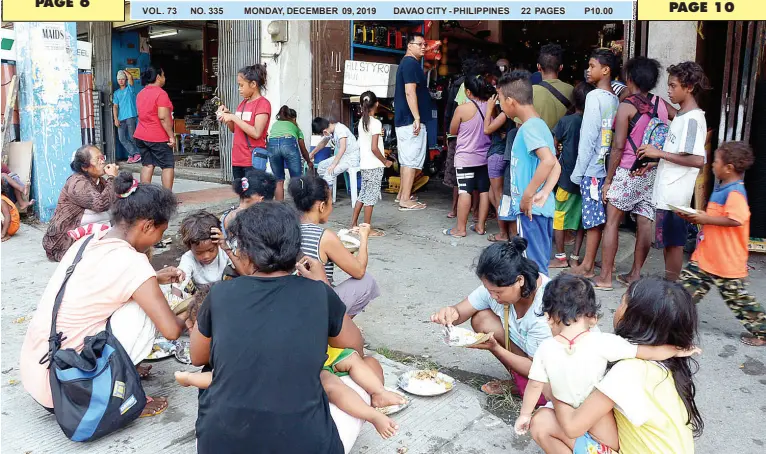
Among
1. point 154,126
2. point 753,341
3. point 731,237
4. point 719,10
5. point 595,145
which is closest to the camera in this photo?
point 719,10

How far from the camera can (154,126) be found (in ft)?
22.3

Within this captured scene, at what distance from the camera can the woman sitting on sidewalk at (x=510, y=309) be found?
2.74m

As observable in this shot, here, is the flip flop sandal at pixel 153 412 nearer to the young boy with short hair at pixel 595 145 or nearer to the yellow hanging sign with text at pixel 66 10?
the yellow hanging sign with text at pixel 66 10

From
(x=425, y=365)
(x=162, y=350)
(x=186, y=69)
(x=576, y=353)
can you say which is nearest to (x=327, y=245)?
(x=425, y=365)

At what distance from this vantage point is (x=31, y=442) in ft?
9.04

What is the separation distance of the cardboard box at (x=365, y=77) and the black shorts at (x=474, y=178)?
242cm

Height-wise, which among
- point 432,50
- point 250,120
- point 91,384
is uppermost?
point 432,50

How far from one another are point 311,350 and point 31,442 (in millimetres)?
1556

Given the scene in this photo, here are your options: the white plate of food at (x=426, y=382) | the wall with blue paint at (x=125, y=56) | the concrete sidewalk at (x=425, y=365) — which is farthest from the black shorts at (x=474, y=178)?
the wall with blue paint at (x=125, y=56)

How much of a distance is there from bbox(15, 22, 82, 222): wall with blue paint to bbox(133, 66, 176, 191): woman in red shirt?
2.34 ft

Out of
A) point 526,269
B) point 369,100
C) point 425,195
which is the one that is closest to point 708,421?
point 526,269

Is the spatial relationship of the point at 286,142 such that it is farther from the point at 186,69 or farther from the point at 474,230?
the point at 186,69

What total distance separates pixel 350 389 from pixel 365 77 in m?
6.14

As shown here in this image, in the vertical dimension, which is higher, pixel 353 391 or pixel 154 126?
pixel 154 126
